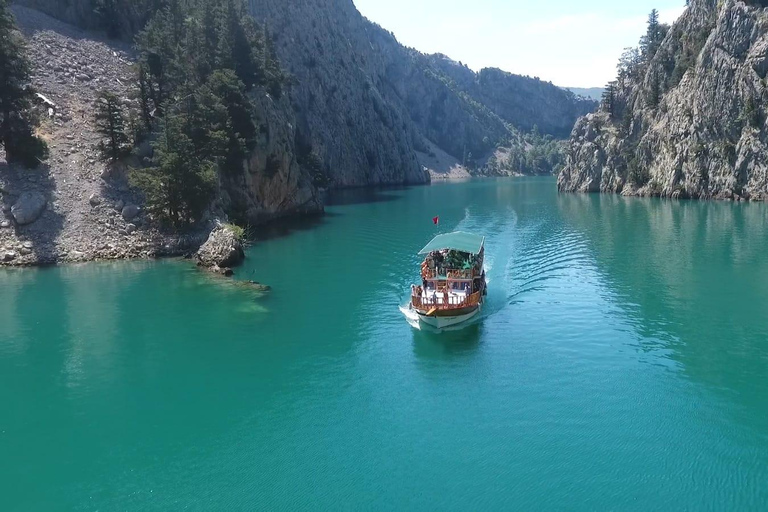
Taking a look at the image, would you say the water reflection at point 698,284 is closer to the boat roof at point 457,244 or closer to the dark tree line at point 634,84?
the boat roof at point 457,244

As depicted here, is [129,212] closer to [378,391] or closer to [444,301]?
[444,301]

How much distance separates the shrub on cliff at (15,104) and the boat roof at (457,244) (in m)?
53.0

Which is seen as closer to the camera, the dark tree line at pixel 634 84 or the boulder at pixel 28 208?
the boulder at pixel 28 208

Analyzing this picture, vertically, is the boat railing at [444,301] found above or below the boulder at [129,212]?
below

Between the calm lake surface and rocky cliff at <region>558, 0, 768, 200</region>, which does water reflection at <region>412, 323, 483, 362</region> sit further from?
rocky cliff at <region>558, 0, 768, 200</region>

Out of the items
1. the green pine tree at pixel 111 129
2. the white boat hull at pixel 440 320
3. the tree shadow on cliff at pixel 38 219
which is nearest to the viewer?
the white boat hull at pixel 440 320

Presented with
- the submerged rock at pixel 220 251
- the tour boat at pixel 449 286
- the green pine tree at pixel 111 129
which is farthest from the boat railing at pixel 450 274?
the green pine tree at pixel 111 129

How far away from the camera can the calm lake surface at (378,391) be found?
23172mm

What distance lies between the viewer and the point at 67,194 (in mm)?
68062

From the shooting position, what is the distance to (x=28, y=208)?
63812 millimetres

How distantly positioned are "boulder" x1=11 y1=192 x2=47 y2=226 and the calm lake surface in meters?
7.64

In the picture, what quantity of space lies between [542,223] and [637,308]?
171 feet

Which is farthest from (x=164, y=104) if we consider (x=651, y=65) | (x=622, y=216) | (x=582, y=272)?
(x=651, y=65)

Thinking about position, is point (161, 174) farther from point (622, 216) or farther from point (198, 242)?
point (622, 216)
